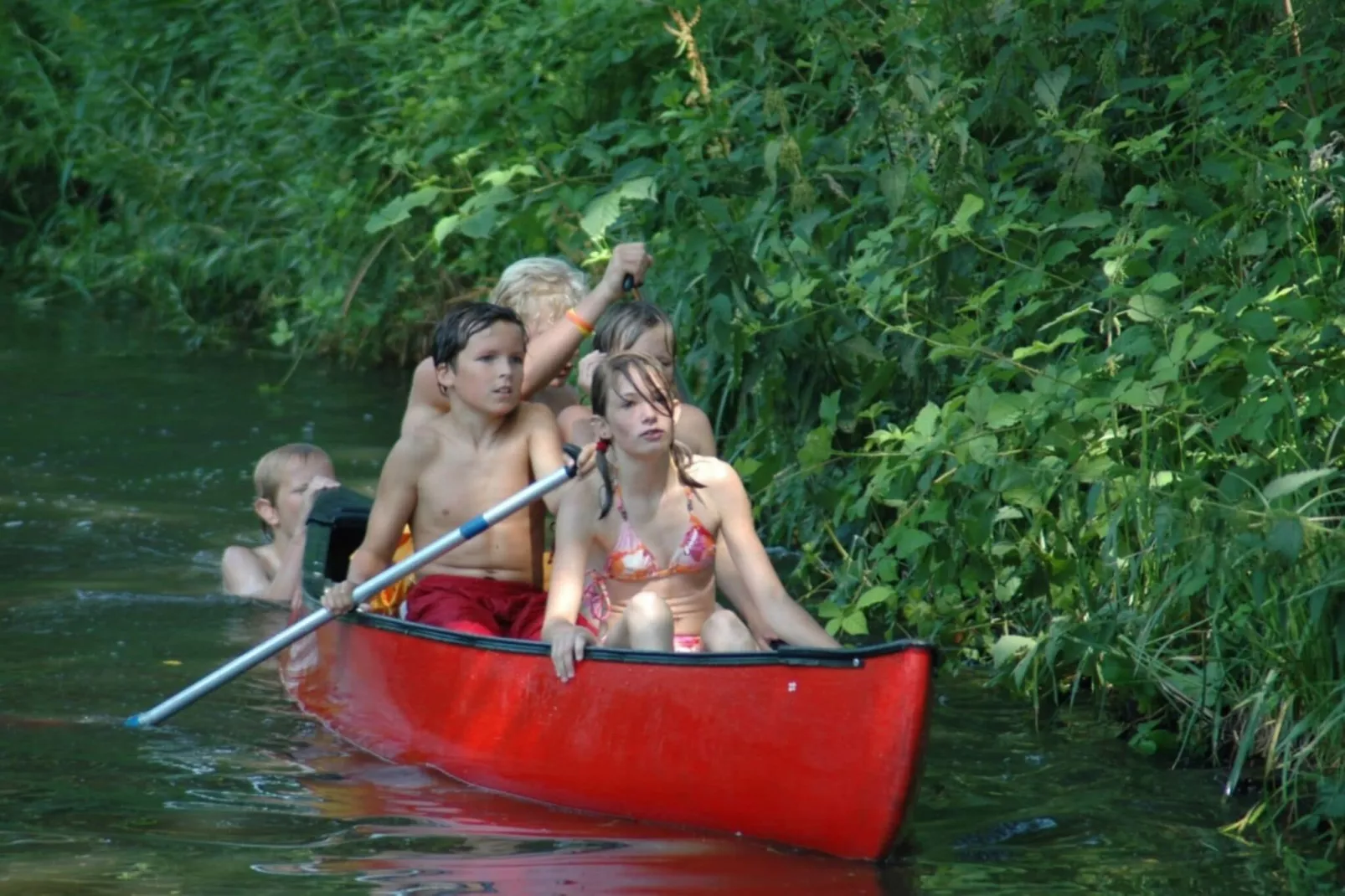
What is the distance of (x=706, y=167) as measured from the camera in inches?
275

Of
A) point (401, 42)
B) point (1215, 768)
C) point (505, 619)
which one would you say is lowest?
point (1215, 768)

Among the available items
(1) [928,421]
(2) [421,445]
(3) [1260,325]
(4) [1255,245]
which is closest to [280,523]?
(2) [421,445]

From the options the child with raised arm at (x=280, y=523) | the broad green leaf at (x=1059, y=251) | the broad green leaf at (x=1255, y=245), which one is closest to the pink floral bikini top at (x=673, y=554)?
the broad green leaf at (x=1059, y=251)

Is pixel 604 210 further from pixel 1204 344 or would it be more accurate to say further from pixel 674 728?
pixel 674 728

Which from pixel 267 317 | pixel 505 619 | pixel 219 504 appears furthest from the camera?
pixel 267 317

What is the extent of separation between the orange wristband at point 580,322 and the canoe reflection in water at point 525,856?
123 cm

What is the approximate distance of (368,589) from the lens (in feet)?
17.3

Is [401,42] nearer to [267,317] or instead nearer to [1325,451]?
[267,317]

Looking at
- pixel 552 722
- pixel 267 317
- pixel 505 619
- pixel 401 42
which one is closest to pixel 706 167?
pixel 505 619

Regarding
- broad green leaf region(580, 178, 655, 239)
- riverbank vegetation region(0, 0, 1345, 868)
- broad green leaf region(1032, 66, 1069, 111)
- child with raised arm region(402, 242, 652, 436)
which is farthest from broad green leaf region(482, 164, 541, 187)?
broad green leaf region(1032, 66, 1069, 111)

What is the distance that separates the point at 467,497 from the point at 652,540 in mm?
774

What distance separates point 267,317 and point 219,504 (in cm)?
465

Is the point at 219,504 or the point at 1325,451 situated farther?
the point at 219,504

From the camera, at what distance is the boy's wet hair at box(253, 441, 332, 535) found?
7.14 m
